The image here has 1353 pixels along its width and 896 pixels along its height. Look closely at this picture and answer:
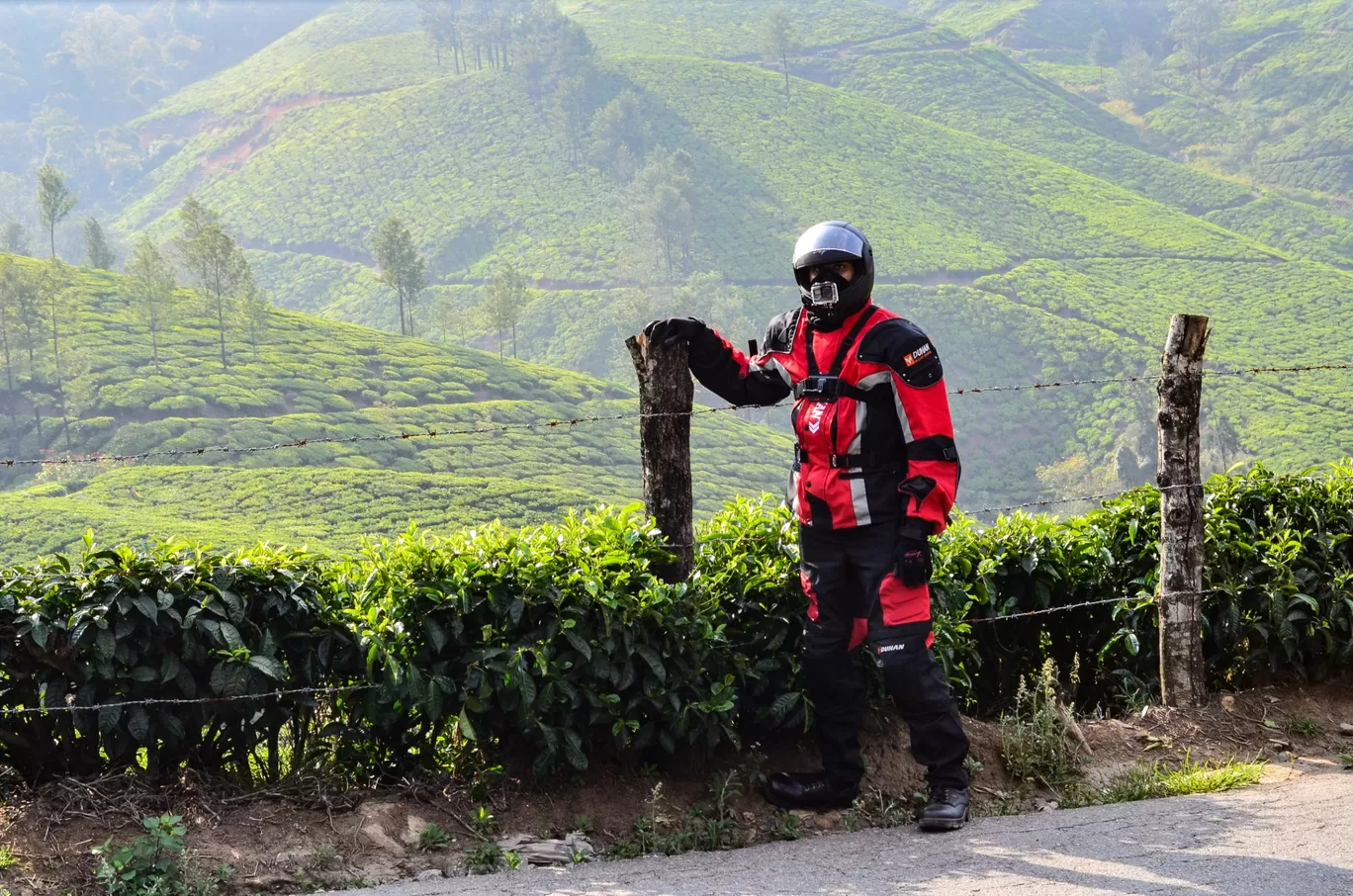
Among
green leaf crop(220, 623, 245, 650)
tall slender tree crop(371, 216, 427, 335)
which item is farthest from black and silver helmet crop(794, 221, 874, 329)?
tall slender tree crop(371, 216, 427, 335)

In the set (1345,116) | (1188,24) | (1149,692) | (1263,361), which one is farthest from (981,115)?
(1149,692)

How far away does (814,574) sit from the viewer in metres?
4.70

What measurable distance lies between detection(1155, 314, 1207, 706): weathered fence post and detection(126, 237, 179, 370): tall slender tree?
228ft

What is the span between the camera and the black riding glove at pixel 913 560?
175 inches

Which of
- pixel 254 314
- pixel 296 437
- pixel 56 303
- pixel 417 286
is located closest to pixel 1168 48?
pixel 417 286

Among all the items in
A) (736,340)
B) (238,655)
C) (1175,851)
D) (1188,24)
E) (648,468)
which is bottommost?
(1175,851)

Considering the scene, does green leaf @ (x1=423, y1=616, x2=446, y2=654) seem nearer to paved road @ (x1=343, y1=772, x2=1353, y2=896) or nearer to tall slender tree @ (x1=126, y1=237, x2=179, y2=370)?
paved road @ (x1=343, y1=772, x2=1353, y2=896)

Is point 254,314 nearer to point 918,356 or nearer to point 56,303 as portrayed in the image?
point 56,303

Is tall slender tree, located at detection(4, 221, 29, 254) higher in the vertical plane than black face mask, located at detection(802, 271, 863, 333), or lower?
higher

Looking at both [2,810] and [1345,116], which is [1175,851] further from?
[1345,116]

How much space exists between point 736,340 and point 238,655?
77468 millimetres

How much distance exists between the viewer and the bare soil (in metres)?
4.12

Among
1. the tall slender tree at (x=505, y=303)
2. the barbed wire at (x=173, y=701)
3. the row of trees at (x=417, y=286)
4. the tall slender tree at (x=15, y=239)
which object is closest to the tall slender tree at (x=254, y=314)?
the row of trees at (x=417, y=286)

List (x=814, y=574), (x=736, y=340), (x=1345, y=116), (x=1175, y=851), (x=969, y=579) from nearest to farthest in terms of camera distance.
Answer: (x=1175, y=851), (x=814, y=574), (x=969, y=579), (x=736, y=340), (x=1345, y=116)
